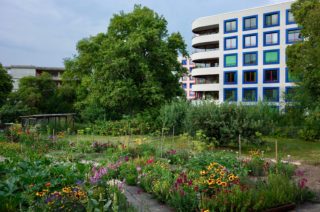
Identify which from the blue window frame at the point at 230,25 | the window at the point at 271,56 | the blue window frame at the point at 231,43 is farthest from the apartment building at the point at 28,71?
the window at the point at 271,56

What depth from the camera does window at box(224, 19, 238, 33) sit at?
43.9m

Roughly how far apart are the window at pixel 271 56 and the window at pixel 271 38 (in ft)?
3.34

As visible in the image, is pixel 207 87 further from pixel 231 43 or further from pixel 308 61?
pixel 308 61

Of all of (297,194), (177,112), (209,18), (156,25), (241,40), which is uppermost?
(209,18)

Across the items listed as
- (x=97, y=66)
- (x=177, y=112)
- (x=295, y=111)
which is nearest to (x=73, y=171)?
(x=177, y=112)

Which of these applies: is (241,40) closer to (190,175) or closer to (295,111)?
(295,111)

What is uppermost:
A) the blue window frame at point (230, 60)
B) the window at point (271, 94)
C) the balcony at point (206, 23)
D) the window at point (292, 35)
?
the balcony at point (206, 23)

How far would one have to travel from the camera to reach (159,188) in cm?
636

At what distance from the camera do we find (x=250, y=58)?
43.1 metres

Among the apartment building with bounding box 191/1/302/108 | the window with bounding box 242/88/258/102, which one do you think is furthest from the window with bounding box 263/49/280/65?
the window with bounding box 242/88/258/102

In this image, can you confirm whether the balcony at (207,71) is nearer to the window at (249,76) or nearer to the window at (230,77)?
the window at (230,77)

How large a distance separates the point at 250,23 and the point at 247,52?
12.8ft

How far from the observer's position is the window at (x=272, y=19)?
133 feet

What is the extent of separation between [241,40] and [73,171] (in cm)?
4034
